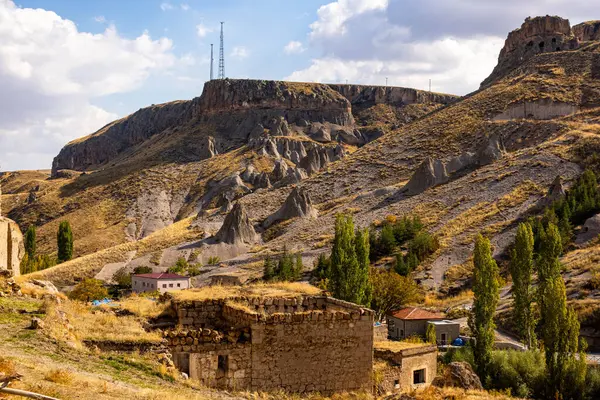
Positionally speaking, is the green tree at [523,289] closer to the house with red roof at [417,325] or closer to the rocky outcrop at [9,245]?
the house with red roof at [417,325]

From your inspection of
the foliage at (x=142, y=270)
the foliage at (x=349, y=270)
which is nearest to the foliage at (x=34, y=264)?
the foliage at (x=142, y=270)

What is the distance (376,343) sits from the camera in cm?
2123

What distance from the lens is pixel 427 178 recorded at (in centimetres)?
7244

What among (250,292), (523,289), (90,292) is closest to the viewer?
(250,292)

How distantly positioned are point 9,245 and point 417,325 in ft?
70.8

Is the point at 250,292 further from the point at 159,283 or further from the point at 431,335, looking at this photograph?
the point at 159,283

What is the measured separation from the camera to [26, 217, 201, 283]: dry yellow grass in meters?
62.6

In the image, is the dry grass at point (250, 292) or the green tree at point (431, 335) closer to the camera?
the dry grass at point (250, 292)

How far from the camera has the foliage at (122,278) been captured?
57.8m

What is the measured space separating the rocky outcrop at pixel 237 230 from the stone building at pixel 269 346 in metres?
56.2

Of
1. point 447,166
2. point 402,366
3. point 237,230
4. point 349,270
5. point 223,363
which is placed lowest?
point 402,366

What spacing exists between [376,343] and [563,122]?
222 feet

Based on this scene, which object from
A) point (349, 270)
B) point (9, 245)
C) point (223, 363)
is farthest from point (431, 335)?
point (223, 363)

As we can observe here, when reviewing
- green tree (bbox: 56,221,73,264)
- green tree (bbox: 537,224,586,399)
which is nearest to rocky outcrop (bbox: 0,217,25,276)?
green tree (bbox: 537,224,586,399)
